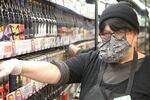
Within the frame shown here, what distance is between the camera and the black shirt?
206 cm

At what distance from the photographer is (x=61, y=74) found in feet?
7.04

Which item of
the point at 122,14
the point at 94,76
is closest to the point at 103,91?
the point at 94,76

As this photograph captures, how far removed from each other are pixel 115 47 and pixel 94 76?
228 millimetres

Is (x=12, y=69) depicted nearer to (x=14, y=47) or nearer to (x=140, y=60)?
(x=14, y=47)

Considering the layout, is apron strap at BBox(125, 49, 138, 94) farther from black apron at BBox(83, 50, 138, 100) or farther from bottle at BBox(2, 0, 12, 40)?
bottle at BBox(2, 0, 12, 40)

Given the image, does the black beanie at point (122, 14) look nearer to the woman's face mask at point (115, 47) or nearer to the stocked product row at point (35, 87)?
the woman's face mask at point (115, 47)

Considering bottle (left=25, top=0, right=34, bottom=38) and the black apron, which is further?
bottle (left=25, top=0, right=34, bottom=38)

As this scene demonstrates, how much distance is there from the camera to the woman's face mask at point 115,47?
2.17m

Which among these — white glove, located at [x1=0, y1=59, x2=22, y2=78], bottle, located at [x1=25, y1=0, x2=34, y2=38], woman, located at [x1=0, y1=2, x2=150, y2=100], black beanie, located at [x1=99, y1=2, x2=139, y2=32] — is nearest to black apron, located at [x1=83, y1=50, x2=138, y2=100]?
woman, located at [x1=0, y1=2, x2=150, y2=100]

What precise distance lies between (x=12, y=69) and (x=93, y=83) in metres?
0.65

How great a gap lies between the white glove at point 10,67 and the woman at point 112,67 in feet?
0.59

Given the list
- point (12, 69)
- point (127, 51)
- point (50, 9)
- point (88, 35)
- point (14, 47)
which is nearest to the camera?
point (12, 69)

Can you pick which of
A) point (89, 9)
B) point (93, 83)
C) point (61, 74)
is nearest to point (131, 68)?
point (93, 83)

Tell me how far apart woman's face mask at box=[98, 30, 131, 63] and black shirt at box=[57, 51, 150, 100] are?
108 mm
